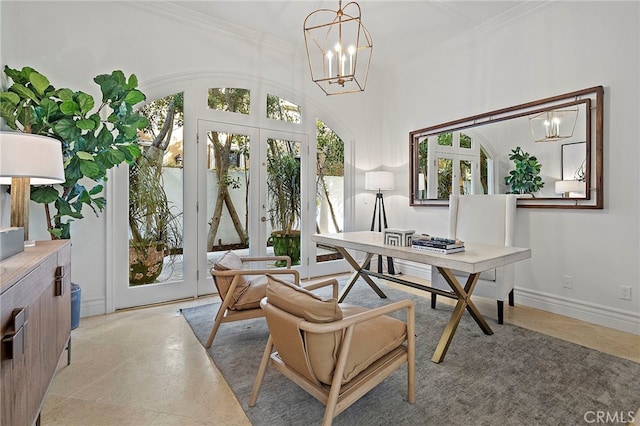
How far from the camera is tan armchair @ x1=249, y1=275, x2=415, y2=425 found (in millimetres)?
1396

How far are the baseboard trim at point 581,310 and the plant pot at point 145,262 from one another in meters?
3.97

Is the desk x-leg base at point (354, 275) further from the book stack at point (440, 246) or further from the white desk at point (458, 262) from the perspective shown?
the book stack at point (440, 246)

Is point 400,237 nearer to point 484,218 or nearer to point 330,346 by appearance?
point 484,218

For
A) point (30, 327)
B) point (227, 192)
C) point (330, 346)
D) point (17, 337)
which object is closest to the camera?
→ point (17, 337)

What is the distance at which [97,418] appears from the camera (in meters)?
1.68

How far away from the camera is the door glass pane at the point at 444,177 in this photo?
432cm

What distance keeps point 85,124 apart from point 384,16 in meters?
3.18

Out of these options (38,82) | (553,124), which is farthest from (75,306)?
(553,124)

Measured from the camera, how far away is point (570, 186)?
123 inches

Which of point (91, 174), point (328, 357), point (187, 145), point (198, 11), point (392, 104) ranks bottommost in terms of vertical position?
point (328, 357)

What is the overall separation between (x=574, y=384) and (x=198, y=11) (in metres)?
4.62

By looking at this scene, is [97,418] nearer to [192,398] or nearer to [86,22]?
[192,398]

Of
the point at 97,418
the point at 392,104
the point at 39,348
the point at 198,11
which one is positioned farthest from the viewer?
the point at 392,104

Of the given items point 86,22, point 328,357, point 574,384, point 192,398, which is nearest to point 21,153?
point 192,398
